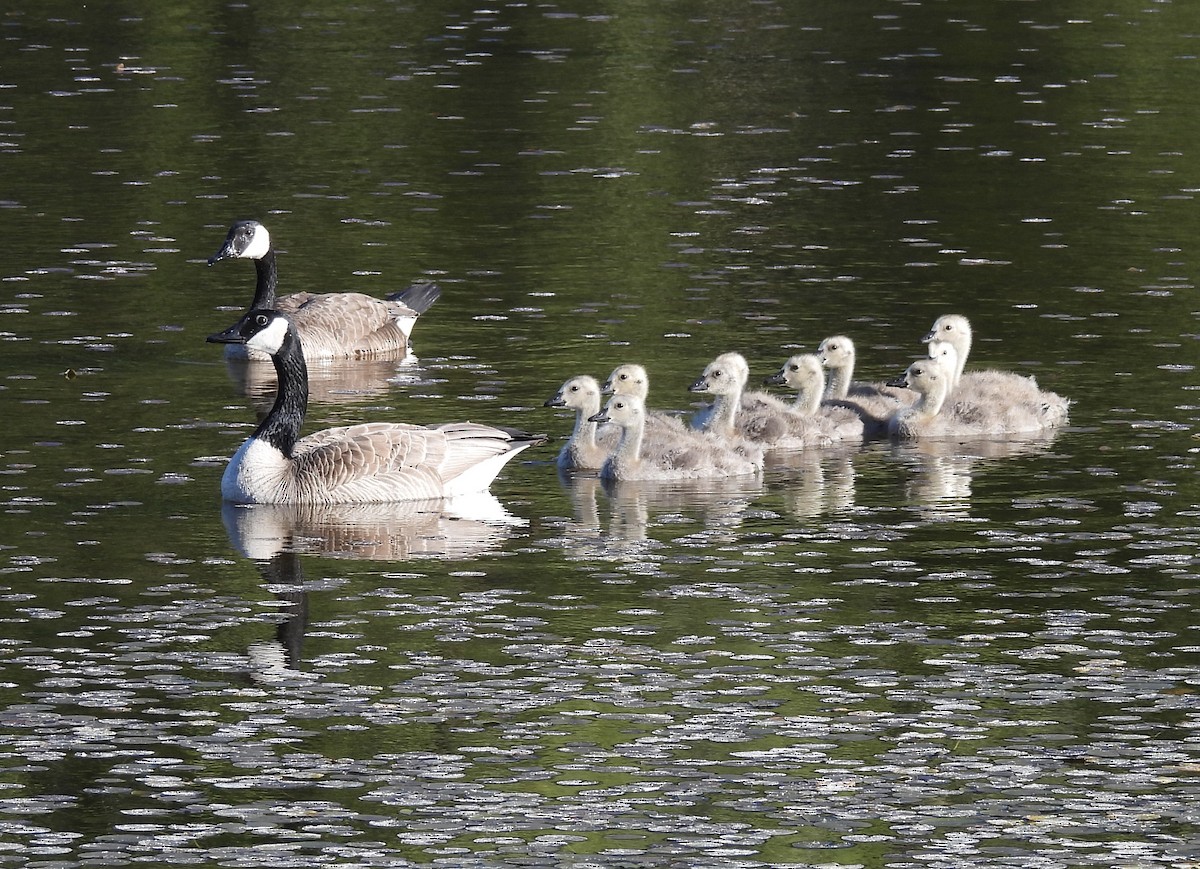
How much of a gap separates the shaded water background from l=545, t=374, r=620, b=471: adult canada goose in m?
0.23

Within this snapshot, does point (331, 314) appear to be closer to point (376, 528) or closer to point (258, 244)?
point (258, 244)

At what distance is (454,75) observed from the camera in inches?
1496

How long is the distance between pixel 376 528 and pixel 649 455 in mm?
2324

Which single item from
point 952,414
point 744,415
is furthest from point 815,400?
point 952,414

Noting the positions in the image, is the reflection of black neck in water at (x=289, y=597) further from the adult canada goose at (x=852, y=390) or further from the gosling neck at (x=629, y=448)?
the adult canada goose at (x=852, y=390)

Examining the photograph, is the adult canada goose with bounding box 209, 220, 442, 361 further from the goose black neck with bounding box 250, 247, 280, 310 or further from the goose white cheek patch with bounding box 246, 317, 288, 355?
the goose white cheek patch with bounding box 246, 317, 288, 355

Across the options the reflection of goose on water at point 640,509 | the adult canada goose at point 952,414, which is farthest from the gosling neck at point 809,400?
the reflection of goose on water at point 640,509

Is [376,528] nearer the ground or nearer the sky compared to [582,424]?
nearer the ground

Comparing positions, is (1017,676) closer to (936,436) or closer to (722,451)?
(722,451)

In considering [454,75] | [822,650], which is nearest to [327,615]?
[822,650]

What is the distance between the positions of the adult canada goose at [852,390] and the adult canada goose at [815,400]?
28 centimetres

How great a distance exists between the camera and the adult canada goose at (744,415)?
18.8 m

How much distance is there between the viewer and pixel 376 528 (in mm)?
16719

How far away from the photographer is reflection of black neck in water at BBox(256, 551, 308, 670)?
13.8m
